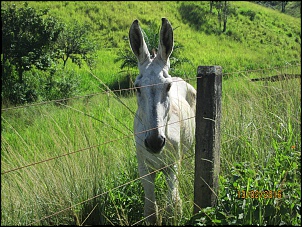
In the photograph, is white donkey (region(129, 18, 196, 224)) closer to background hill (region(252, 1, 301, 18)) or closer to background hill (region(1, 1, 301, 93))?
background hill (region(1, 1, 301, 93))

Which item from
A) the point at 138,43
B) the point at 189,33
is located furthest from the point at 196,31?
the point at 138,43

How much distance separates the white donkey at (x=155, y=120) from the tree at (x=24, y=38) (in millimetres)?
9766

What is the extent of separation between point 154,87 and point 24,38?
1079 cm

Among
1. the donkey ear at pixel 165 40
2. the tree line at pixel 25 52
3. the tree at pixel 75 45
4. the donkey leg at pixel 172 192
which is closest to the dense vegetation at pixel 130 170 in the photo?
the donkey leg at pixel 172 192

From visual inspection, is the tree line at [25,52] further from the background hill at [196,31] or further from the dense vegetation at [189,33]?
the background hill at [196,31]

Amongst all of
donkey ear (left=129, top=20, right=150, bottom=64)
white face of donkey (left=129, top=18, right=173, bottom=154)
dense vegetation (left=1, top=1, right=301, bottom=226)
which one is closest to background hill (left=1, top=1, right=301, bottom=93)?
dense vegetation (left=1, top=1, right=301, bottom=226)

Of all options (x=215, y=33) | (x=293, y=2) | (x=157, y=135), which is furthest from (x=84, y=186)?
(x=293, y=2)

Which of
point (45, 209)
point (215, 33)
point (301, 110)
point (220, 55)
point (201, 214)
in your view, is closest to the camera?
point (201, 214)

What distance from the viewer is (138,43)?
12.2ft

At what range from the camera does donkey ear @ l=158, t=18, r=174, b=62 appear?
137 inches

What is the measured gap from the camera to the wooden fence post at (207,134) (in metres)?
2.68

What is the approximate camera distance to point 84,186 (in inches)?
140

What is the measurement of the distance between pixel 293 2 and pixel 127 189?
76.0 metres

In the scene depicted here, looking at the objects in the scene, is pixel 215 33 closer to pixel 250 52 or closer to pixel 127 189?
pixel 250 52
